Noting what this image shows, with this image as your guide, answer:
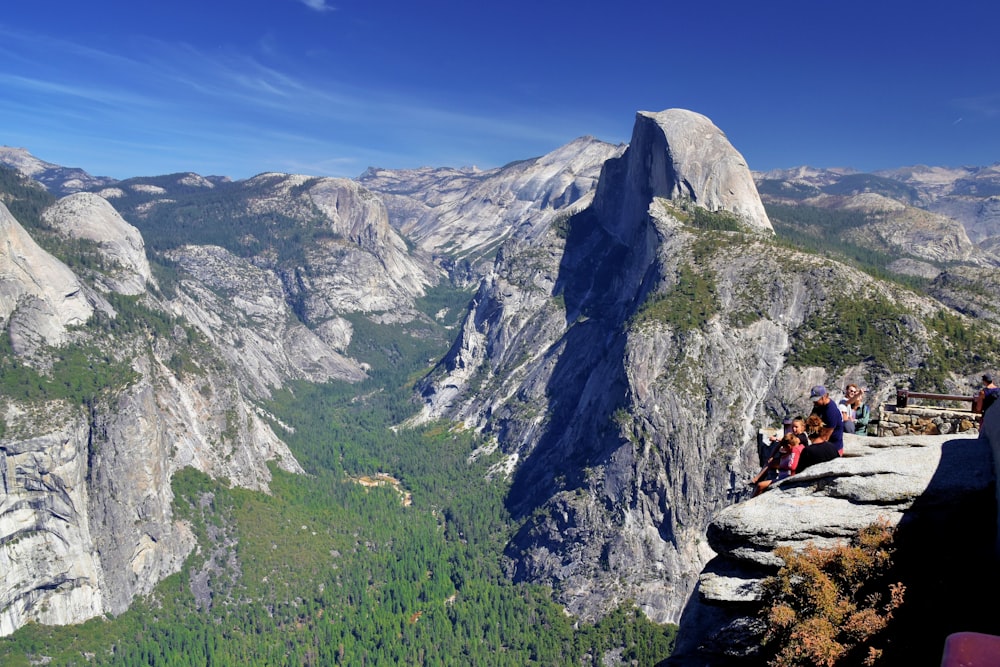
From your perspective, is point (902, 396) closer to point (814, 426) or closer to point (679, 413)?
point (814, 426)

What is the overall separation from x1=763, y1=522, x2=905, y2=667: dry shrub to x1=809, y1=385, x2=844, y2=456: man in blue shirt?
4539 millimetres

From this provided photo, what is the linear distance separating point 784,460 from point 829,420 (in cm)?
224

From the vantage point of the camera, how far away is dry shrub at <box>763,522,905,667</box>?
1795 centimetres

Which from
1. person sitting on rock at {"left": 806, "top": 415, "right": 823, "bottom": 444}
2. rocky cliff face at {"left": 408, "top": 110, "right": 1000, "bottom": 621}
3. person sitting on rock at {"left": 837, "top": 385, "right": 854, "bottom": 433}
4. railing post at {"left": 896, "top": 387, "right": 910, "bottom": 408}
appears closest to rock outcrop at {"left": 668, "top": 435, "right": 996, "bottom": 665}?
person sitting on rock at {"left": 806, "top": 415, "right": 823, "bottom": 444}

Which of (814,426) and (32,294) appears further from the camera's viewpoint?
(32,294)

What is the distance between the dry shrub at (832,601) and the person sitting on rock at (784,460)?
192 inches

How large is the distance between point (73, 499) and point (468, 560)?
77.2 metres

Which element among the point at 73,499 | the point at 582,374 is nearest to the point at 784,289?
the point at 582,374

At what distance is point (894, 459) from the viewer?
22.6 m

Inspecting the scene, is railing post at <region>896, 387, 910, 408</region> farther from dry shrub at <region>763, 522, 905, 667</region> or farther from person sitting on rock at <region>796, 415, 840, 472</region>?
dry shrub at <region>763, 522, 905, 667</region>

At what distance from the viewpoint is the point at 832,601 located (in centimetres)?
1894

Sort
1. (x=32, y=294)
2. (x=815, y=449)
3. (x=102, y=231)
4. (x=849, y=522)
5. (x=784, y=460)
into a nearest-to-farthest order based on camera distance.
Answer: (x=849, y=522) < (x=815, y=449) < (x=784, y=460) < (x=32, y=294) < (x=102, y=231)

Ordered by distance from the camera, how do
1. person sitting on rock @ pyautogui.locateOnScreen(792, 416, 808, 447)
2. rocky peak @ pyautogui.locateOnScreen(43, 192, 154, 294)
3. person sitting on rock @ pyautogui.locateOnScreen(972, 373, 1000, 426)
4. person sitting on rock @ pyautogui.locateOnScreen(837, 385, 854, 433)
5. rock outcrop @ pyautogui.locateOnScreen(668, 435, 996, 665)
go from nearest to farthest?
rock outcrop @ pyautogui.locateOnScreen(668, 435, 996, 665)
person sitting on rock @ pyautogui.locateOnScreen(792, 416, 808, 447)
person sitting on rock @ pyautogui.locateOnScreen(837, 385, 854, 433)
person sitting on rock @ pyautogui.locateOnScreen(972, 373, 1000, 426)
rocky peak @ pyautogui.locateOnScreen(43, 192, 154, 294)

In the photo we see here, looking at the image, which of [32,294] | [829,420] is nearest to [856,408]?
[829,420]
